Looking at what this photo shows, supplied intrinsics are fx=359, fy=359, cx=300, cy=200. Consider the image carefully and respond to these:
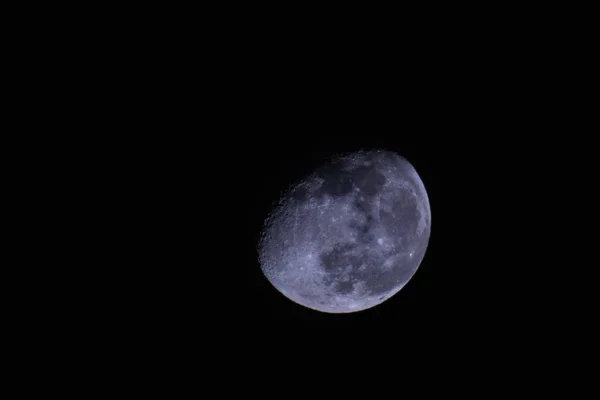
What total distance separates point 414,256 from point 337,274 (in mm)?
722

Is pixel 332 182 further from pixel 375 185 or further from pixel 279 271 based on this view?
pixel 279 271

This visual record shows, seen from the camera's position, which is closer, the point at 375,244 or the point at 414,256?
the point at 375,244

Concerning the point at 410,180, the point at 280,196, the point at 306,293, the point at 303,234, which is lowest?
the point at 306,293

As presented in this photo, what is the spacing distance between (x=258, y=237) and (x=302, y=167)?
2.32ft

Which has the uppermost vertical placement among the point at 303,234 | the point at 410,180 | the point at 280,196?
the point at 410,180

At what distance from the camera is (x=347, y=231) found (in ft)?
8.96

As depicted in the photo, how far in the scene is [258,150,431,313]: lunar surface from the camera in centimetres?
274

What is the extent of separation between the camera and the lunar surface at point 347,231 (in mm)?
2744

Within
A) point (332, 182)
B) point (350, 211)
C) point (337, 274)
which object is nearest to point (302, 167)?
point (332, 182)

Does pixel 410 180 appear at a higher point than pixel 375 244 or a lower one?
higher

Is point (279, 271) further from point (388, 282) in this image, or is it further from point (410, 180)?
point (410, 180)

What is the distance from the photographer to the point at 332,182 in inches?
109

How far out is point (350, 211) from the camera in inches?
107

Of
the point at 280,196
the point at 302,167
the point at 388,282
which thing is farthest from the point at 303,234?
the point at 388,282
